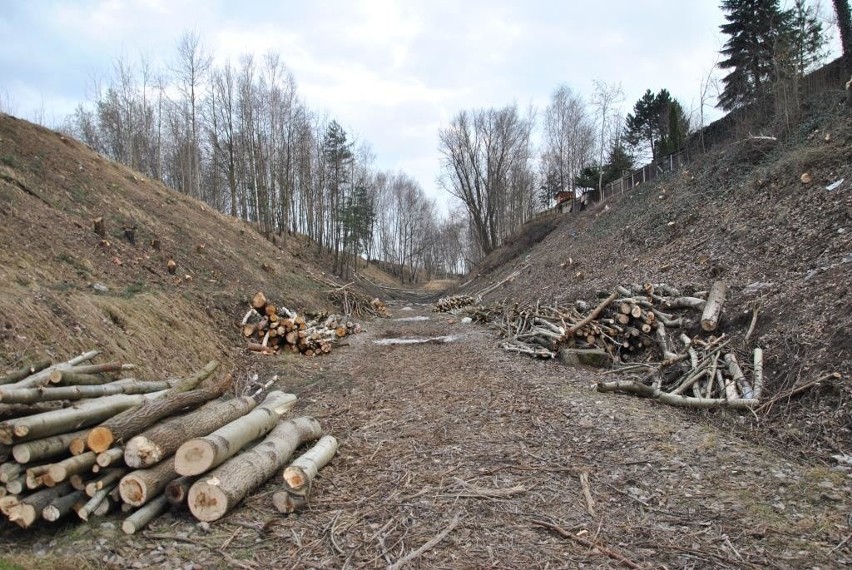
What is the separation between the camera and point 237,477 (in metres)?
3.65

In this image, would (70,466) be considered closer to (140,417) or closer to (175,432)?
(140,417)

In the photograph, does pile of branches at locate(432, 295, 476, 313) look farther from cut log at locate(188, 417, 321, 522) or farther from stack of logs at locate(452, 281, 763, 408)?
cut log at locate(188, 417, 321, 522)

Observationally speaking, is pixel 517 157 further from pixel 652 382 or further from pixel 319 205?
pixel 652 382

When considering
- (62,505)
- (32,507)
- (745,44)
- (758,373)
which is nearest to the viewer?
(32,507)

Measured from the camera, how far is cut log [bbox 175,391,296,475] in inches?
138

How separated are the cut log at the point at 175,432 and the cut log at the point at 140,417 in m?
0.10

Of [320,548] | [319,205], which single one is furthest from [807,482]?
[319,205]

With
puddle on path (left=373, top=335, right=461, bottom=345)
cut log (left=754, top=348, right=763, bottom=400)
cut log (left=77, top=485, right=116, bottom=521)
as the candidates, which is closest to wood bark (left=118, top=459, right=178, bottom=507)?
cut log (left=77, top=485, right=116, bottom=521)

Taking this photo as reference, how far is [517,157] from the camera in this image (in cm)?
4081

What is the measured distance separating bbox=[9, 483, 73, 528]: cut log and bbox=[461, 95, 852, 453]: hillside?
6654 millimetres

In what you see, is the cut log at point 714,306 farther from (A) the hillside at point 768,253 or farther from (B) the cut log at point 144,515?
(B) the cut log at point 144,515

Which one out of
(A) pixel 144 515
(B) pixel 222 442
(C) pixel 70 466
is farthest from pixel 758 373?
(C) pixel 70 466

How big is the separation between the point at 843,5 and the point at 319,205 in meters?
30.9

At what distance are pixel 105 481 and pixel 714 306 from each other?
29.9ft
